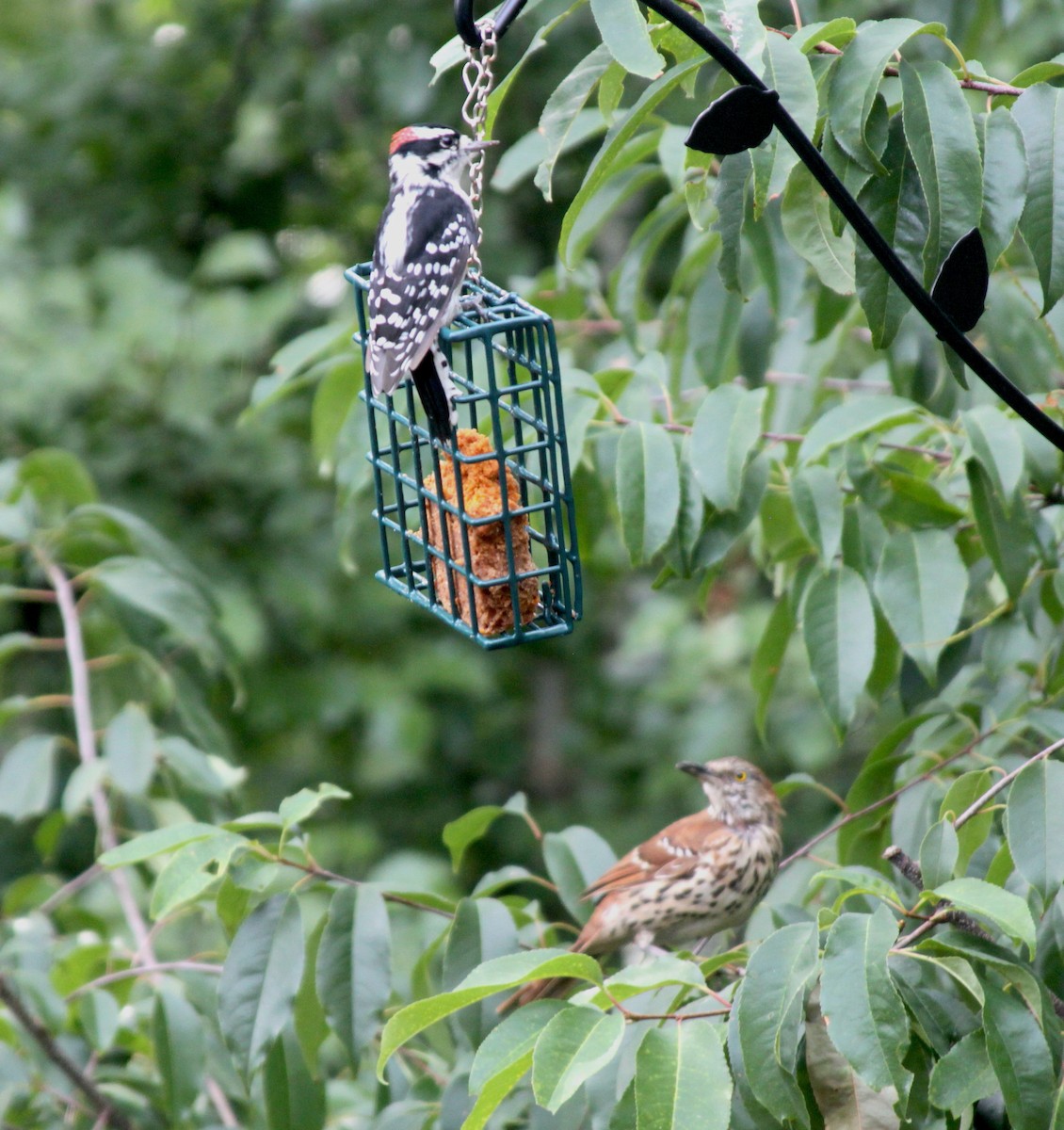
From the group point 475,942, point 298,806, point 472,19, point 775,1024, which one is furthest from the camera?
point 475,942

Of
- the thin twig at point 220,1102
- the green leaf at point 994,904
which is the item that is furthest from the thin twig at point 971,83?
the thin twig at point 220,1102

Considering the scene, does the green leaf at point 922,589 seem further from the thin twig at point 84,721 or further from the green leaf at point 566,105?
the thin twig at point 84,721

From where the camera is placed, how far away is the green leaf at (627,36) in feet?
7.07

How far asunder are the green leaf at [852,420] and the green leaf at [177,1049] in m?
1.80

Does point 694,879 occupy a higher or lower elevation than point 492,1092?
Answer: lower

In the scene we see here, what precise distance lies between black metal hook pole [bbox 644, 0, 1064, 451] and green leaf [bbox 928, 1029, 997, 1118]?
38.4 inches

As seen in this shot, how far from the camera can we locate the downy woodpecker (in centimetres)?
323

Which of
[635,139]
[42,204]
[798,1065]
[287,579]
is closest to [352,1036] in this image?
[798,1065]

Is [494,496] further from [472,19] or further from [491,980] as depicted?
[491,980]

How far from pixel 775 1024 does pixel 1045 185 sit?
1.35 metres

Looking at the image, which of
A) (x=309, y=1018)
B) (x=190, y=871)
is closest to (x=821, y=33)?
→ (x=190, y=871)

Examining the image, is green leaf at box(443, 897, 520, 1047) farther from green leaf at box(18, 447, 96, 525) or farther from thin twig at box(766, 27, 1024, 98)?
green leaf at box(18, 447, 96, 525)

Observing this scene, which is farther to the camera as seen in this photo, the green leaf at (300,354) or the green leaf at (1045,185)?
the green leaf at (300,354)

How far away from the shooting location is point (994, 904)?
6.93 feet
